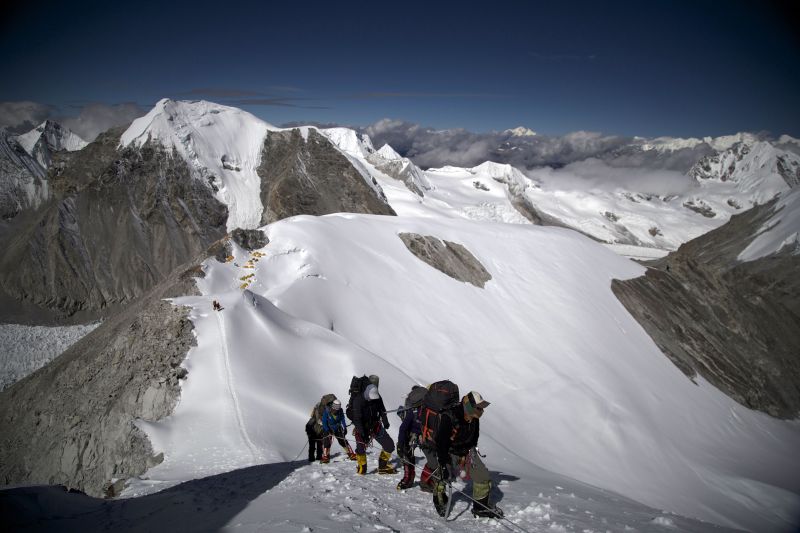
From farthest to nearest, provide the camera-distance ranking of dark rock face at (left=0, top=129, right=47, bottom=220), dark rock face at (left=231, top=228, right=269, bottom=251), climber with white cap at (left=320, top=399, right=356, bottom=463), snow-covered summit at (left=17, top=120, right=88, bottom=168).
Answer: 1. snow-covered summit at (left=17, top=120, right=88, bottom=168)
2. dark rock face at (left=0, top=129, right=47, bottom=220)
3. dark rock face at (left=231, top=228, right=269, bottom=251)
4. climber with white cap at (left=320, top=399, right=356, bottom=463)

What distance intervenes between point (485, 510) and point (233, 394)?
8381 millimetres

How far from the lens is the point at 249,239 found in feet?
85.9

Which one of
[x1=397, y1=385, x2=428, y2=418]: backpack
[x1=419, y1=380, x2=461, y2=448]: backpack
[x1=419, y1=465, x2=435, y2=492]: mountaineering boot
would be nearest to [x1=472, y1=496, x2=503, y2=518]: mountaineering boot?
[x1=419, y1=465, x2=435, y2=492]: mountaineering boot

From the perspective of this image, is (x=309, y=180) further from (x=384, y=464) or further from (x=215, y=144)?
(x=384, y=464)

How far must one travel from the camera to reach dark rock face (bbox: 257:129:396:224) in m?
71.1

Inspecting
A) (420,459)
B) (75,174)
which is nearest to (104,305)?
(75,174)

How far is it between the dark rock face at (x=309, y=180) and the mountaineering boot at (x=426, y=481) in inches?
2473

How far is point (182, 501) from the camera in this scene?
24.0 ft

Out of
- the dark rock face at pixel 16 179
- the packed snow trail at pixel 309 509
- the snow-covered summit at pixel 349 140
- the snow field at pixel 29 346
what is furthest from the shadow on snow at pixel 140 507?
the snow-covered summit at pixel 349 140

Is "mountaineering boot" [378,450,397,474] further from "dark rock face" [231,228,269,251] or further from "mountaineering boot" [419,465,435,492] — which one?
"dark rock face" [231,228,269,251]

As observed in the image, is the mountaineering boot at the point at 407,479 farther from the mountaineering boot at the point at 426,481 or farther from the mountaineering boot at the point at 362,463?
the mountaineering boot at the point at 362,463

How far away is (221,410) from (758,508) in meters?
24.6

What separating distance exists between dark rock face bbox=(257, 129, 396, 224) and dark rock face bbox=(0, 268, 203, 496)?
53214 mm

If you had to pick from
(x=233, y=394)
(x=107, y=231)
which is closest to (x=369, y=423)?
(x=233, y=394)
